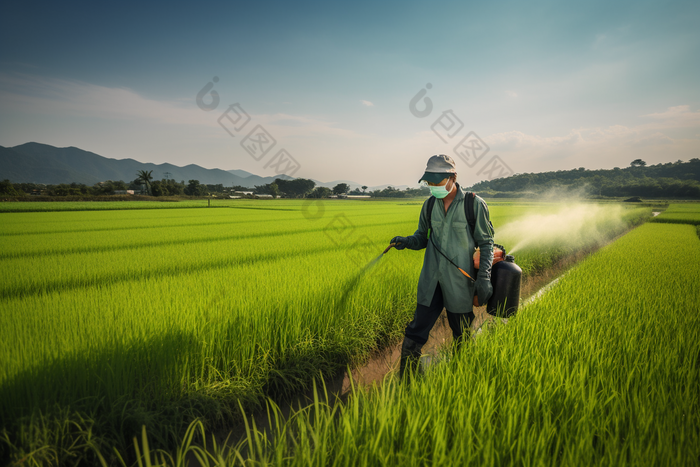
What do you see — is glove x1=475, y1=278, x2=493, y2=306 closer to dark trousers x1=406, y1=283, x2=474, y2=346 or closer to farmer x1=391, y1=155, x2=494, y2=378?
farmer x1=391, y1=155, x2=494, y2=378

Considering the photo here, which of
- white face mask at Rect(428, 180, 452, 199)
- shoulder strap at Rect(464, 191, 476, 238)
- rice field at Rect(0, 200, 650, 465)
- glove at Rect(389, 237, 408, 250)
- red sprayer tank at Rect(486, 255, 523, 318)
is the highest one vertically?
white face mask at Rect(428, 180, 452, 199)

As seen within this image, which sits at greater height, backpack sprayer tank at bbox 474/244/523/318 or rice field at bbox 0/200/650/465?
backpack sprayer tank at bbox 474/244/523/318

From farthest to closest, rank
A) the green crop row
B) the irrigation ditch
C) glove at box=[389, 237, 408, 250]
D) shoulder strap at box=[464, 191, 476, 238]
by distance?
glove at box=[389, 237, 408, 250]
shoulder strap at box=[464, 191, 476, 238]
the irrigation ditch
the green crop row

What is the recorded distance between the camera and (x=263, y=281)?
4211 millimetres

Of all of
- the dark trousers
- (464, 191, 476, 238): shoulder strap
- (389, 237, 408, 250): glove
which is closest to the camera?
(464, 191, 476, 238): shoulder strap

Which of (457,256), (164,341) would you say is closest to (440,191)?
(457,256)

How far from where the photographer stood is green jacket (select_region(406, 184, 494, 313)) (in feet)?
8.16

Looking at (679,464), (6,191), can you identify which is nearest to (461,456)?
(679,464)

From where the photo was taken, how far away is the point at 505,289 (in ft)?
8.48

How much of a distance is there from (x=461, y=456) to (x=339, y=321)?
2266 millimetres

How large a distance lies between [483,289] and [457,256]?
13.6 inches

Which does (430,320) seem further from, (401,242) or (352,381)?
(352,381)

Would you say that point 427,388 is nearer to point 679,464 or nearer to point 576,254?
point 679,464

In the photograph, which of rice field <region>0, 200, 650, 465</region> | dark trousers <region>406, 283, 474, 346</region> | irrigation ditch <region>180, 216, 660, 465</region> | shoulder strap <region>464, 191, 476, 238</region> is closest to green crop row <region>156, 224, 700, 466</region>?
irrigation ditch <region>180, 216, 660, 465</region>
